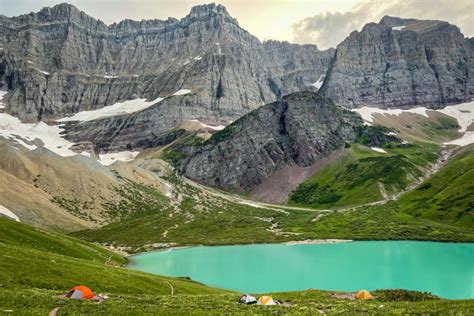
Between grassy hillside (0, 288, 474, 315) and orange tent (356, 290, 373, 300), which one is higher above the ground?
grassy hillside (0, 288, 474, 315)

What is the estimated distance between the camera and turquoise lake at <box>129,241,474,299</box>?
89812 mm

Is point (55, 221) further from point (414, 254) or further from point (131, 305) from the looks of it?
point (131, 305)

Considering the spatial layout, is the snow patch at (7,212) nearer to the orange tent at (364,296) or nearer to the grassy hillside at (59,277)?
the grassy hillside at (59,277)

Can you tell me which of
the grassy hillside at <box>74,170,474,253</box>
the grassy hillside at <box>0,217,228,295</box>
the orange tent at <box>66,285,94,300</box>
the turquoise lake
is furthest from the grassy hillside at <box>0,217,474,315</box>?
the grassy hillside at <box>74,170,474,253</box>

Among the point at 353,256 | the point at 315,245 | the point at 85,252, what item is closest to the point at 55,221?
the point at 85,252

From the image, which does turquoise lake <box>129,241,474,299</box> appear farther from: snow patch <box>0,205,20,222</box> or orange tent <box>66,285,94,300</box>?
orange tent <box>66,285,94,300</box>

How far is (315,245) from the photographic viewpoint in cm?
15688

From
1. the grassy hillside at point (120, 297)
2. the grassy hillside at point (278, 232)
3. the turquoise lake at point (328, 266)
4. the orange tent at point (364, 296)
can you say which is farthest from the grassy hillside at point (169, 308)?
the grassy hillside at point (278, 232)

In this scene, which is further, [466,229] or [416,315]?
[466,229]

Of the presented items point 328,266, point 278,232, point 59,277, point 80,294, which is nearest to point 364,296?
point 80,294

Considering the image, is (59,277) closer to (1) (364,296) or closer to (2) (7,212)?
(1) (364,296)

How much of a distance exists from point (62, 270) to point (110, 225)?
14251 cm

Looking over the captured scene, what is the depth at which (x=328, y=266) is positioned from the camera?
11219 cm

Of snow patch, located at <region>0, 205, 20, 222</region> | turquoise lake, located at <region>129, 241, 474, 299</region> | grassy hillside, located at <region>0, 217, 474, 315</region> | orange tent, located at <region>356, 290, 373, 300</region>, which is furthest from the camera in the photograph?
snow patch, located at <region>0, 205, 20, 222</region>
